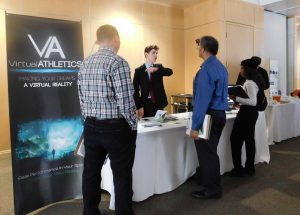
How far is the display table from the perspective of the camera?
2318 mm

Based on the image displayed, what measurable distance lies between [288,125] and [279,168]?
1.69 m

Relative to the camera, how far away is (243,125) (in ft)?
9.47

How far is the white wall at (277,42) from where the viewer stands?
606 cm

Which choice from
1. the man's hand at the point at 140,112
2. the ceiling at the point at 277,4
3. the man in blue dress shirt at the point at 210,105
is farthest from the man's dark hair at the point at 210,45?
the ceiling at the point at 277,4

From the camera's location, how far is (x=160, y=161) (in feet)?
8.15

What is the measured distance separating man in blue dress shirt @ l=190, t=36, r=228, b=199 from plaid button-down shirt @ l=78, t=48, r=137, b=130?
731 mm

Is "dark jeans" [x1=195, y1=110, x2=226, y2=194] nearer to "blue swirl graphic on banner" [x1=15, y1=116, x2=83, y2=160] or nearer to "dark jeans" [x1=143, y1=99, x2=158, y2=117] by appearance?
"dark jeans" [x1=143, y1=99, x2=158, y2=117]

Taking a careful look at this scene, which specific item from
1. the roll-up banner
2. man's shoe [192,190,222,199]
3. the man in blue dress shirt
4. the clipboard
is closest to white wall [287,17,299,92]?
the clipboard

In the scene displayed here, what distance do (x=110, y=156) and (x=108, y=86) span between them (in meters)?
0.45

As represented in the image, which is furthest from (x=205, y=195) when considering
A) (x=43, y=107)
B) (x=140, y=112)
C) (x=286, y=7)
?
(x=286, y=7)

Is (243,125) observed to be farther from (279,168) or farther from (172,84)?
(172,84)

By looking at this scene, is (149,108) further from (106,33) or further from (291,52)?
(291,52)

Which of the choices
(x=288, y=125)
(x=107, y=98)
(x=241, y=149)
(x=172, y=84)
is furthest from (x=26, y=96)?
(x=288, y=125)

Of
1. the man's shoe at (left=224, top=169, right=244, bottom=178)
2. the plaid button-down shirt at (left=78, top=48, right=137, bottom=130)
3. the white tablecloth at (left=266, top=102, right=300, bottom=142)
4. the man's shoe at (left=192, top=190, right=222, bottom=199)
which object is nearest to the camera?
the plaid button-down shirt at (left=78, top=48, right=137, bottom=130)
